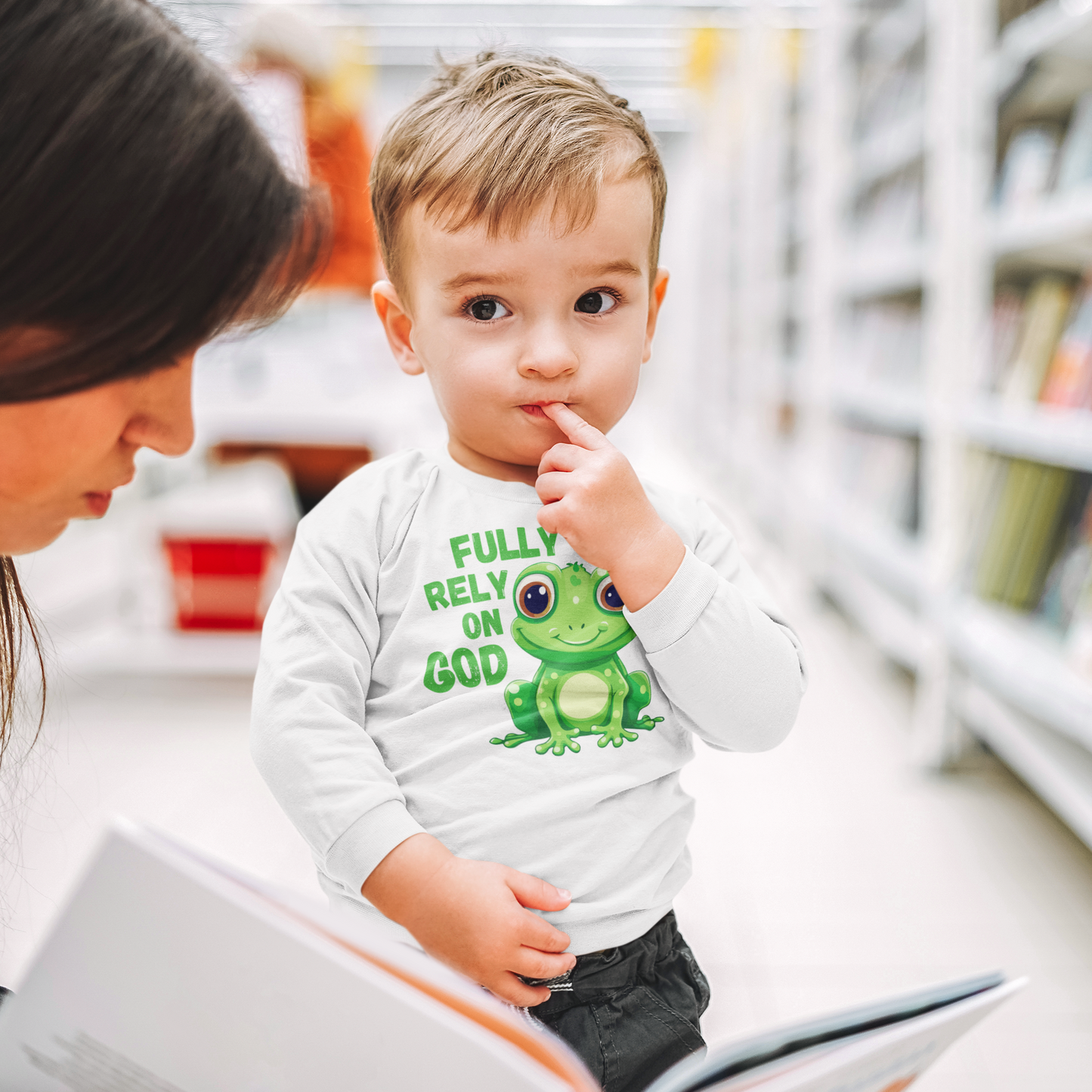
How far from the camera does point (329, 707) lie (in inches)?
24.4

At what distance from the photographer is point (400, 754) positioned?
654 millimetres

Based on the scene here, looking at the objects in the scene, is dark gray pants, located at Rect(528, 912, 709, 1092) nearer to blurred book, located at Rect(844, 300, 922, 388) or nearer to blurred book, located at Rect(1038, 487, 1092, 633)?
blurred book, located at Rect(1038, 487, 1092, 633)

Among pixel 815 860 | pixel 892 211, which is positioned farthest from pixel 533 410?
pixel 892 211

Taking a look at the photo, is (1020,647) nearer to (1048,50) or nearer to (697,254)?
(1048,50)

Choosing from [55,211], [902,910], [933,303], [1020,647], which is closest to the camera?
[55,211]

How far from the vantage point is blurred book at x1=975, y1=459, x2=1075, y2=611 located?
6.15 ft

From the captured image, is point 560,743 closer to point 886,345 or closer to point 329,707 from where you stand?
point 329,707

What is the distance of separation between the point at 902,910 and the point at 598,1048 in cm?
100

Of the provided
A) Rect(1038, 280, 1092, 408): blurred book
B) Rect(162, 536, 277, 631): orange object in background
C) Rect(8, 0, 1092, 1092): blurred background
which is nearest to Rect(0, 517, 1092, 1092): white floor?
Rect(8, 0, 1092, 1092): blurred background

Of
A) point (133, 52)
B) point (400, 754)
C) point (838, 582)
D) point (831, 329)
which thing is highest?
point (831, 329)

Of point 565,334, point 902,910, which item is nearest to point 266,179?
point 565,334

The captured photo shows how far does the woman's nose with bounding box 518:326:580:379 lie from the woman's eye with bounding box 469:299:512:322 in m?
0.03

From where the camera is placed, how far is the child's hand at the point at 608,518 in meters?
0.62

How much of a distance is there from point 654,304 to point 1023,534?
1.46 metres
